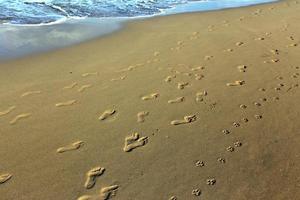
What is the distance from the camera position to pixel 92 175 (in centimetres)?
455

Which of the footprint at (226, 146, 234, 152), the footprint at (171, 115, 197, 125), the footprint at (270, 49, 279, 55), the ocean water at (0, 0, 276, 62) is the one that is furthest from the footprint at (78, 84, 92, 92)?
the footprint at (270, 49, 279, 55)

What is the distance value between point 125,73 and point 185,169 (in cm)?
301

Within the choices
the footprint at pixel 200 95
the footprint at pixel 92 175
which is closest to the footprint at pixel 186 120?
the footprint at pixel 200 95

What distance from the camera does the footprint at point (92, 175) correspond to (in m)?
4.40

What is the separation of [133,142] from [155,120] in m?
0.63

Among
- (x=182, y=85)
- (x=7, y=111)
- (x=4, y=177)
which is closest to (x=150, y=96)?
(x=182, y=85)

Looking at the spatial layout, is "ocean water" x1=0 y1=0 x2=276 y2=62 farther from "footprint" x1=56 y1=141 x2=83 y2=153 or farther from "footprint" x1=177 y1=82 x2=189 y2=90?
"footprint" x1=56 y1=141 x2=83 y2=153

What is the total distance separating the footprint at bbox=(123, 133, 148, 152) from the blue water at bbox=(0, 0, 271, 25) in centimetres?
635

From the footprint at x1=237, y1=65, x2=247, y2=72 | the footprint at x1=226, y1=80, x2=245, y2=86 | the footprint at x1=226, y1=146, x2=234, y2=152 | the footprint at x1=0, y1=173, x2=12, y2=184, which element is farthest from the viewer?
the footprint at x1=237, y1=65, x2=247, y2=72

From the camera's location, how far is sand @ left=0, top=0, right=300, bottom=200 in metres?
4.43

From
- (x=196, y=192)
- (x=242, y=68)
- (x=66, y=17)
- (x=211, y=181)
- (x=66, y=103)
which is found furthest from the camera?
(x=66, y=17)

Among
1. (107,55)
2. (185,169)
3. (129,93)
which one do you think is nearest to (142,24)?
(107,55)

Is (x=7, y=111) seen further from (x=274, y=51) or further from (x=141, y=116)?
(x=274, y=51)

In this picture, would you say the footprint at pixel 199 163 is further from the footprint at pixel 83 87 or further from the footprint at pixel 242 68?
the footprint at pixel 242 68
